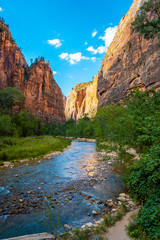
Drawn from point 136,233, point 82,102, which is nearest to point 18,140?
point 136,233

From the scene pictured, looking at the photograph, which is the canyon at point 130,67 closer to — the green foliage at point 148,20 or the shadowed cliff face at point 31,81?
the green foliage at point 148,20

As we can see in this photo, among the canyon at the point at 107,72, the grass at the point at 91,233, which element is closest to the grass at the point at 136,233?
the grass at the point at 91,233

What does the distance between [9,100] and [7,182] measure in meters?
44.0

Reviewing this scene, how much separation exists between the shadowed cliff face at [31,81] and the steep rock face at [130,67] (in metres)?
35.6

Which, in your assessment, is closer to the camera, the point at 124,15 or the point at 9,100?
the point at 9,100

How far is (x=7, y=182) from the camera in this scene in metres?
8.22

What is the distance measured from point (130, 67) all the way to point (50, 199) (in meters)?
49.5

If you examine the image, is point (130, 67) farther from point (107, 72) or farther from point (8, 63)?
point (8, 63)

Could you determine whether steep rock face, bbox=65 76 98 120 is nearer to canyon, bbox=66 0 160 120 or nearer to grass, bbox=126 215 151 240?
canyon, bbox=66 0 160 120

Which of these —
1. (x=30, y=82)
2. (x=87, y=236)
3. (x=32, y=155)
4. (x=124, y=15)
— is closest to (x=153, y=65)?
(x=32, y=155)

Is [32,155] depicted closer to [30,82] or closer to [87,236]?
[87,236]

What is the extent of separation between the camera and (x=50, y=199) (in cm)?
607

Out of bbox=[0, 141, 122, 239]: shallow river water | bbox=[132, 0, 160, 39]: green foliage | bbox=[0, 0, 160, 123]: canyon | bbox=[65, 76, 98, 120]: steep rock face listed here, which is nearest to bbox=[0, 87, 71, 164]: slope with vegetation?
bbox=[0, 141, 122, 239]: shallow river water

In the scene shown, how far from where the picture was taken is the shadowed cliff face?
191ft
